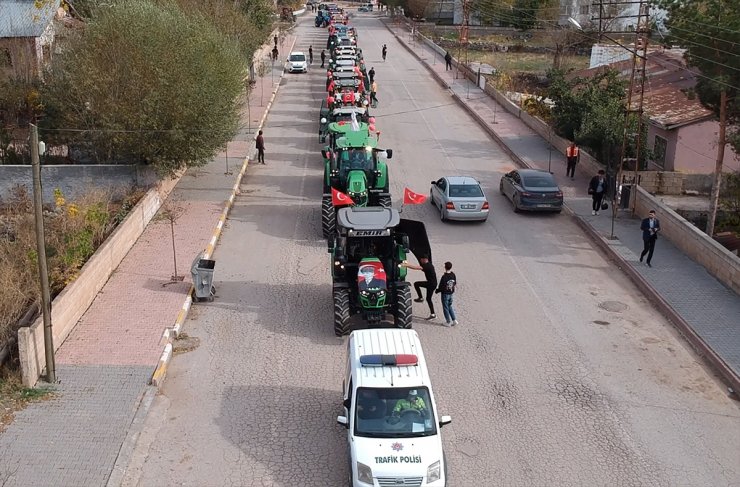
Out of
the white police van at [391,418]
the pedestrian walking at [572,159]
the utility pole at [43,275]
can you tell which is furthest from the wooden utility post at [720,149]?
the utility pole at [43,275]

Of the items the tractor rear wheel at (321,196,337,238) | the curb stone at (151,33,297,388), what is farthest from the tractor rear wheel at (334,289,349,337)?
the tractor rear wheel at (321,196,337,238)

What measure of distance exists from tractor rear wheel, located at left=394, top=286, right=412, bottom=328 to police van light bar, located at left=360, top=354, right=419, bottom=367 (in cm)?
386

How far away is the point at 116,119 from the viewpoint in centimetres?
2569

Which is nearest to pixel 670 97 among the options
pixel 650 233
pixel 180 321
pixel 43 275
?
pixel 650 233

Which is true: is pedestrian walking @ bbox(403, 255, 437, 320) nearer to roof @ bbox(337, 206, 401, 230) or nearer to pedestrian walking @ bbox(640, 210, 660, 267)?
roof @ bbox(337, 206, 401, 230)

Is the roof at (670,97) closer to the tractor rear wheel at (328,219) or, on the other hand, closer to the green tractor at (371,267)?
the tractor rear wheel at (328,219)

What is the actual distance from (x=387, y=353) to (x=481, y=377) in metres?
3.27

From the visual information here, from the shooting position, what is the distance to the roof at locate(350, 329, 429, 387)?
40.9 feet

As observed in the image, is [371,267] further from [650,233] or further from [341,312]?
[650,233]

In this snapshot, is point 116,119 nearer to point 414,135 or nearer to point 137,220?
point 137,220

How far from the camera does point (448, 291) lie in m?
17.6

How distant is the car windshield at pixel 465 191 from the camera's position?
84.3 feet

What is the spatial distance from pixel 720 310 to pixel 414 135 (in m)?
22.7

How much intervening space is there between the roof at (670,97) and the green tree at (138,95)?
1542 cm
